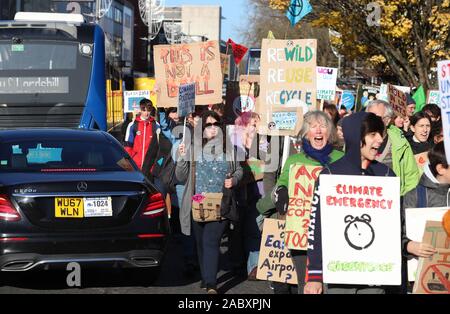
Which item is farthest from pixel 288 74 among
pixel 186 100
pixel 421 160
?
pixel 421 160

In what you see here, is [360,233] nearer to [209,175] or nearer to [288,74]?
[209,175]

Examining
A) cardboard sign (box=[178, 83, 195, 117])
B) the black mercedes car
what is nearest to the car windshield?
the black mercedes car

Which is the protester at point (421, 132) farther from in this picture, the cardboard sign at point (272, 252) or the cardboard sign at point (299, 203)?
the cardboard sign at point (299, 203)

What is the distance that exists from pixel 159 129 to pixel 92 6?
93.2 feet

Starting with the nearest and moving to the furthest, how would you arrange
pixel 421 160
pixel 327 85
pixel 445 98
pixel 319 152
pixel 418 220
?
pixel 445 98 → pixel 418 220 → pixel 319 152 → pixel 421 160 → pixel 327 85

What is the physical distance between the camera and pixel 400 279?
5074 mm

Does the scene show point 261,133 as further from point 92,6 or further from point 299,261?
point 92,6

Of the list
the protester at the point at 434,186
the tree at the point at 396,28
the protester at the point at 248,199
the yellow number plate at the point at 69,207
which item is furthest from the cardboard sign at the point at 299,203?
the tree at the point at 396,28

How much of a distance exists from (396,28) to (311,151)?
17.3 metres

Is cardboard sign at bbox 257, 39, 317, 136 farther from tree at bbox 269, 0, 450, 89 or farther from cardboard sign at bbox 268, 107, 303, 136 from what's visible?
tree at bbox 269, 0, 450, 89

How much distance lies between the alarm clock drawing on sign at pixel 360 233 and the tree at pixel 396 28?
1789cm

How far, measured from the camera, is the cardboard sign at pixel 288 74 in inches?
434

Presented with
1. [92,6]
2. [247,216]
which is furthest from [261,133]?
[92,6]

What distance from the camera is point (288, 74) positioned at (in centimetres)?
1112
